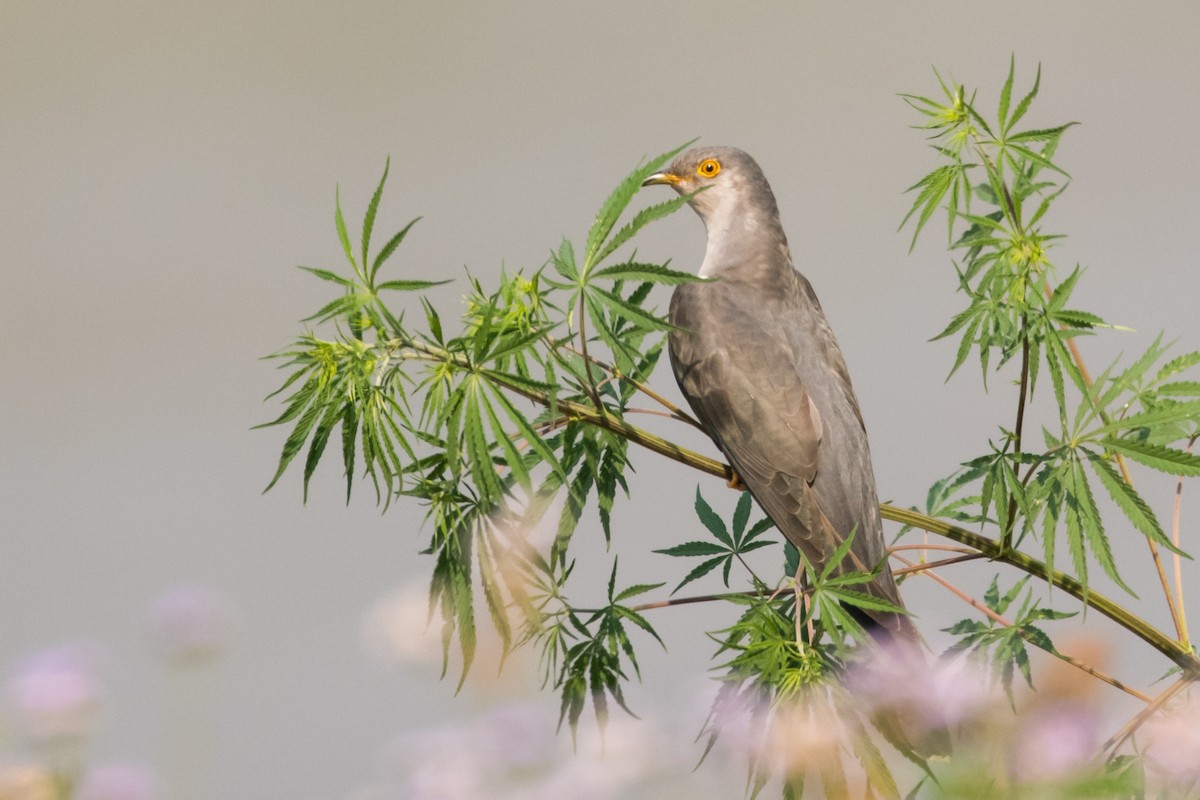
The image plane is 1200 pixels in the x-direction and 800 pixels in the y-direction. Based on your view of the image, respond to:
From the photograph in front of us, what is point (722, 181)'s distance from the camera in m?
4.29

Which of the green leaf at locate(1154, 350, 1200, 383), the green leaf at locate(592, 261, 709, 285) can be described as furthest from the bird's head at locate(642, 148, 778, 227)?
the green leaf at locate(592, 261, 709, 285)

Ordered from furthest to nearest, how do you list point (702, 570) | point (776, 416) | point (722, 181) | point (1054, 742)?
point (722, 181) → point (776, 416) → point (702, 570) → point (1054, 742)

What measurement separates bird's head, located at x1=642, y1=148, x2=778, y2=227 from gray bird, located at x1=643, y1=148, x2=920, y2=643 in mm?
274

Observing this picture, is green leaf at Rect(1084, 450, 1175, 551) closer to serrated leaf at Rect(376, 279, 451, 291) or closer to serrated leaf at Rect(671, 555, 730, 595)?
serrated leaf at Rect(671, 555, 730, 595)

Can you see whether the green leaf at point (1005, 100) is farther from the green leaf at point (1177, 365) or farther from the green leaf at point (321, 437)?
the green leaf at point (321, 437)

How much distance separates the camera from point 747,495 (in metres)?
3.02

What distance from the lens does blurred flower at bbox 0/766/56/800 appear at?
5.57 ft

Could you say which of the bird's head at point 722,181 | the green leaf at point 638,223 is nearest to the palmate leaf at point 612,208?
the green leaf at point 638,223

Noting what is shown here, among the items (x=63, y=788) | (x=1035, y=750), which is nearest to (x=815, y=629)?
(x=1035, y=750)

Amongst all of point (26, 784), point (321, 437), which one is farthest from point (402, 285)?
point (26, 784)

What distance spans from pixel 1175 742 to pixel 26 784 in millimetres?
1630

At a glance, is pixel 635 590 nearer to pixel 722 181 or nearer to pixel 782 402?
pixel 782 402

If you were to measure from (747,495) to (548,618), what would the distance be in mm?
754

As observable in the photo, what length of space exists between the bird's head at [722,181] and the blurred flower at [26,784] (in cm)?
283
